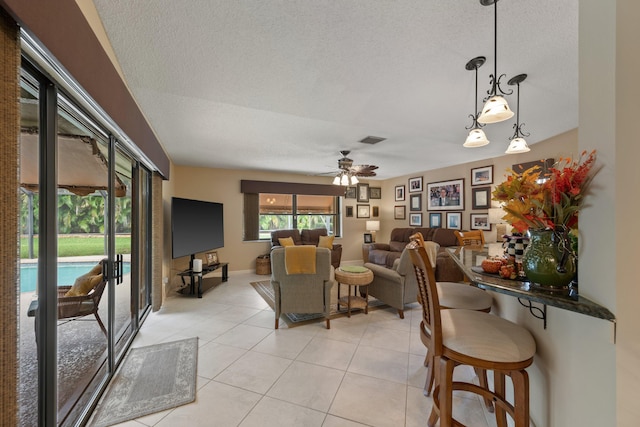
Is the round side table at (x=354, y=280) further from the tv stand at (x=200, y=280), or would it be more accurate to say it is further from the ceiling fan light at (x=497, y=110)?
the tv stand at (x=200, y=280)

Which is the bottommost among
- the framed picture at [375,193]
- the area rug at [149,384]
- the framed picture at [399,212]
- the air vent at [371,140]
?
the area rug at [149,384]

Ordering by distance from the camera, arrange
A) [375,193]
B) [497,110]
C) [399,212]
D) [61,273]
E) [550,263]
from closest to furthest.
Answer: [550,263] < [61,273] < [497,110] < [399,212] < [375,193]

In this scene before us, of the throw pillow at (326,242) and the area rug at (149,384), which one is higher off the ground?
the throw pillow at (326,242)

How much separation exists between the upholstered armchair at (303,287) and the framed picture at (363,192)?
15.8 ft

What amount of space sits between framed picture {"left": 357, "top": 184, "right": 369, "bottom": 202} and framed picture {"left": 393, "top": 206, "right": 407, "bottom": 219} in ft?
2.99

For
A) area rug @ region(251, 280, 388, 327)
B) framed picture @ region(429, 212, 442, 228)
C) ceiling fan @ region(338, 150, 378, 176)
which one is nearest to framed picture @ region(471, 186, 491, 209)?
framed picture @ region(429, 212, 442, 228)

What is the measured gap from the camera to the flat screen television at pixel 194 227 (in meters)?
3.94

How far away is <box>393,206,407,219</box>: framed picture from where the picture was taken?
698cm

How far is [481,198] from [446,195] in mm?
821

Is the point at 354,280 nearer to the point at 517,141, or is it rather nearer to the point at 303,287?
the point at 303,287

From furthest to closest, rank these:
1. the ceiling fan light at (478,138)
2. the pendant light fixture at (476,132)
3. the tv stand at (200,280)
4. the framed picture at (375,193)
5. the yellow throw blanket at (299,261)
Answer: the framed picture at (375,193) < the tv stand at (200,280) < the yellow throw blanket at (299,261) < the ceiling fan light at (478,138) < the pendant light fixture at (476,132)

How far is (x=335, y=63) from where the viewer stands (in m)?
1.82

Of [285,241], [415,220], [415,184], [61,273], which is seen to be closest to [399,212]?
[415,220]

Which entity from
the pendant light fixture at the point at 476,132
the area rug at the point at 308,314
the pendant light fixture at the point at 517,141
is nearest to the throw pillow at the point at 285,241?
the area rug at the point at 308,314
